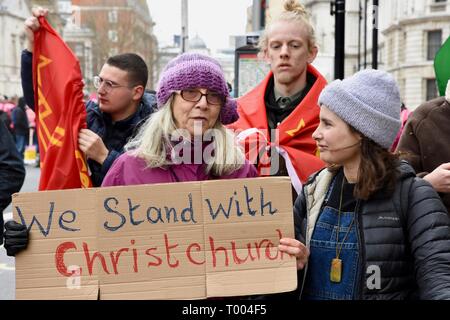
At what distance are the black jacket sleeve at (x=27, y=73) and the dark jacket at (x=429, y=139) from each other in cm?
186

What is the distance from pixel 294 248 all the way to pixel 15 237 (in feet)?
3.18

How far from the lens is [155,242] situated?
8.15 ft

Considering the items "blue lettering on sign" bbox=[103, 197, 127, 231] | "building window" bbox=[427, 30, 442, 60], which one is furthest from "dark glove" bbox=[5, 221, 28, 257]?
"building window" bbox=[427, 30, 442, 60]

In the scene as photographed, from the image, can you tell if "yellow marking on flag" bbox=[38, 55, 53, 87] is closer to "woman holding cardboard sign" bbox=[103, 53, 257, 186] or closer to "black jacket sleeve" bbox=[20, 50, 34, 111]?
"black jacket sleeve" bbox=[20, 50, 34, 111]

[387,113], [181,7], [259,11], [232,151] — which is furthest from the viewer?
[181,7]

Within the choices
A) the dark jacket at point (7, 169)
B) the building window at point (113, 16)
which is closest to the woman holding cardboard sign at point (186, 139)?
the dark jacket at point (7, 169)

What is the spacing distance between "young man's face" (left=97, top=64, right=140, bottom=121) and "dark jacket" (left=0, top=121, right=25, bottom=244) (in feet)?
1.99

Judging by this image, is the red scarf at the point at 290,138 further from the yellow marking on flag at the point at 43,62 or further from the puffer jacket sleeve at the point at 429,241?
the puffer jacket sleeve at the point at 429,241

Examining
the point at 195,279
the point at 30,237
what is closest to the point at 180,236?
the point at 195,279

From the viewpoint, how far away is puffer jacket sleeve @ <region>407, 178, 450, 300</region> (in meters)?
2.34

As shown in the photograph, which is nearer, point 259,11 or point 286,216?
point 286,216
